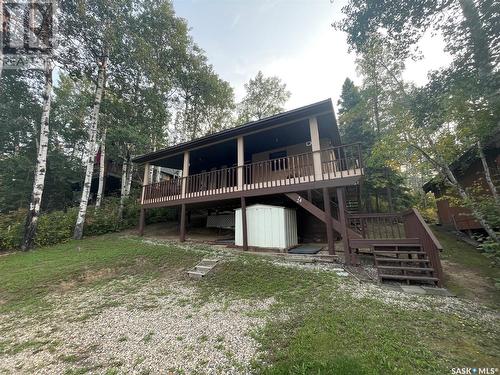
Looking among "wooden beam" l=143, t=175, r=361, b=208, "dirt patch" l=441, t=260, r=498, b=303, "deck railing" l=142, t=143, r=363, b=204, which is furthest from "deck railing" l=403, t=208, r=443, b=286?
"deck railing" l=142, t=143, r=363, b=204

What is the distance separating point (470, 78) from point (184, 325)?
30.4 ft

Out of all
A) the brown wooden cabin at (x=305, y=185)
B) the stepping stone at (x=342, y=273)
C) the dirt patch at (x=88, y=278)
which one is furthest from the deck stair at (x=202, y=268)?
the stepping stone at (x=342, y=273)

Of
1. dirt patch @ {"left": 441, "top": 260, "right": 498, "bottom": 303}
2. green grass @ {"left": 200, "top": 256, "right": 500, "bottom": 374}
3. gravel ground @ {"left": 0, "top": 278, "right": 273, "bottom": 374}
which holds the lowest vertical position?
gravel ground @ {"left": 0, "top": 278, "right": 273, "bottom": 374}

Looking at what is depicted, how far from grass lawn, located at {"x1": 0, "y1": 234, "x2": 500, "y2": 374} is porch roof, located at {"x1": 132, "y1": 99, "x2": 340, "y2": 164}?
17.9 ft

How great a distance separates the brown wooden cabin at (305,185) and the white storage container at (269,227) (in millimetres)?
372

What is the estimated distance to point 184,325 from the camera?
11.8 feet

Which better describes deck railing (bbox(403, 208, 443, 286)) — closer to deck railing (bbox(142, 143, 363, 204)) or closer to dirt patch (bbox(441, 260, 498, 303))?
dirt patch (bbox(441, 260, 498, 303))

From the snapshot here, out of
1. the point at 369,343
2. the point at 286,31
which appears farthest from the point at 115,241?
the point at 286,31

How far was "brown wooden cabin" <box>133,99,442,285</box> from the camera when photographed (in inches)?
223

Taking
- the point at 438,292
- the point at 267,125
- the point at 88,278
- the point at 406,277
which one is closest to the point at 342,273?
the point at 406,277

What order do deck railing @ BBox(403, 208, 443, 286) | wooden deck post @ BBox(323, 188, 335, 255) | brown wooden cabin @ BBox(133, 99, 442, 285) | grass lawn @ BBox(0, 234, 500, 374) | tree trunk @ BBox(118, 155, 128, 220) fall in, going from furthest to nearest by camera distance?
tree trunk @ BBox(118, 155, 128, 220), wooden deck post @ BBox(323, 188, 335, 255), brown wooden cabin @ BBox(133, 99, 442, 285), deck railing @ BBox(403, 208, 443, 286), grass lawn @ BBox(0, 234, 500, 374)

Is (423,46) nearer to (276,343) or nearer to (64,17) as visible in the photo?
(276,343)

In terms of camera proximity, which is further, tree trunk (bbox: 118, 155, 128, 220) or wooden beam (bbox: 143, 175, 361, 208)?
tree trunk (bbox: 118, 155, 128, 220)

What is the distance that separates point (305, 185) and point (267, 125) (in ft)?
10.0
